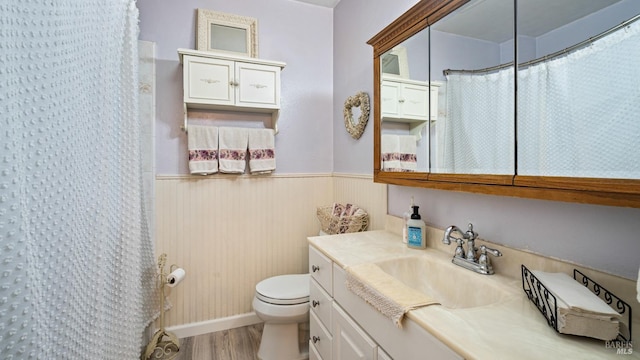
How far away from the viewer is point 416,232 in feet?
4.36

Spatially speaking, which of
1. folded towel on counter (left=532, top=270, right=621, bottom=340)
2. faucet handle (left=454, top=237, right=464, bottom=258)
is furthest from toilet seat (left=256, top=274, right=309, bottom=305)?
folded towel on counter (left=532, top=270, right=621, bottom=340)

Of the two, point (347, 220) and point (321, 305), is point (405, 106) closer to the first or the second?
point (347, 220)

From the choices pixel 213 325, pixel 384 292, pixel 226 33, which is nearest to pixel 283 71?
A: pixel 226 33

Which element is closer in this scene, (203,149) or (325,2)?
(203,149)

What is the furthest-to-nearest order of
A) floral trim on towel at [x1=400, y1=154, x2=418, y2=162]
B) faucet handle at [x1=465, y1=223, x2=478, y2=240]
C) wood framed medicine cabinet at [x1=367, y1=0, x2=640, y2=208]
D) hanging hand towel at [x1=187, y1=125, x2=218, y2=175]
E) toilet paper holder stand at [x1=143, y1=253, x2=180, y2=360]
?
hanging hand towel at [x1=187, y1=125, x2=218, y2=175] → toilet paper holder stand at [x1=143, y1=253, x2=180, y2=360] → floral trim on towel at [x1=400, y1=154, x2=418, y2=162] → faucet handle at [x1=465, y1=223, x2=478, y2=240] → wood framed medicine cabinet at [x1=367, y1=0, x2=640, y2=208]

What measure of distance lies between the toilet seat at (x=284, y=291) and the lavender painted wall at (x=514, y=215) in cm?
78

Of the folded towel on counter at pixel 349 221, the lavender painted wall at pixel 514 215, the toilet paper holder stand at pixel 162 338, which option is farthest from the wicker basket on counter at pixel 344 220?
the toilet paper holder stand at pixel 162 338

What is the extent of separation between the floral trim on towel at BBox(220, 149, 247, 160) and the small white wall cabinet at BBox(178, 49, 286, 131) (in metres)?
0.33

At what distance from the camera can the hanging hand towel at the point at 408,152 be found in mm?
1384

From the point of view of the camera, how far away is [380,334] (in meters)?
0.89

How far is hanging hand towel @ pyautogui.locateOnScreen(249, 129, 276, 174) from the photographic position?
6.94ft

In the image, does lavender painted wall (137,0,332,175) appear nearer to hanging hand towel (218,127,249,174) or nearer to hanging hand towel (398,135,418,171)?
hanging hand towel (218,127,249,174)

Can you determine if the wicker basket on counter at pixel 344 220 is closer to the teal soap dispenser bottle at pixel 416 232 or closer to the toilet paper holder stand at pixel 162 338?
the teal soap dispenser bottle at pixel 416 232

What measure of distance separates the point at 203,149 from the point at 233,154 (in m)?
0.21
